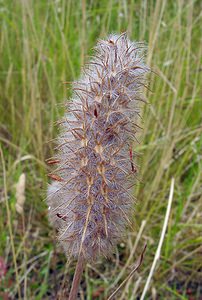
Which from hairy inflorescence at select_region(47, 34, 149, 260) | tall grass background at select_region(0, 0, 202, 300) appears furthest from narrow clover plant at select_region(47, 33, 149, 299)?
tall grass background at select_region(0, 0, 202, 300)

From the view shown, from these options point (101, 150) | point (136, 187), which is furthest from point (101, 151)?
point (136, 187)

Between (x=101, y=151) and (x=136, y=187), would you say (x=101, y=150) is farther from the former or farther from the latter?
(x=136, y=187)

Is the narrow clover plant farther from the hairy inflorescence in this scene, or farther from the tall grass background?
the tall grass background

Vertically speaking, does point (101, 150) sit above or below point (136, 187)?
above

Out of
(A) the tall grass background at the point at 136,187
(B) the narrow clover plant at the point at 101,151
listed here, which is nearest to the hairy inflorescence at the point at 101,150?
(B) the narrow clover plant at the point at 101,151

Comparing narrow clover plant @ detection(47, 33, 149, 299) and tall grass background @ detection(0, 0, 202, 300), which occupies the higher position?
narrow clover plant @ detection(47, 33, 149, 299)

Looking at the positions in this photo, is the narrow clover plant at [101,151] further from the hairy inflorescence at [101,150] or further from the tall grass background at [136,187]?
the tall grass background at [136,187]

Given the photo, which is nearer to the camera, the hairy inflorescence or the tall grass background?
the hairy inflorescence

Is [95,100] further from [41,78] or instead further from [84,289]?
[41,78]

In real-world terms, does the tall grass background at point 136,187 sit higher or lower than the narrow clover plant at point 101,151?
lower
